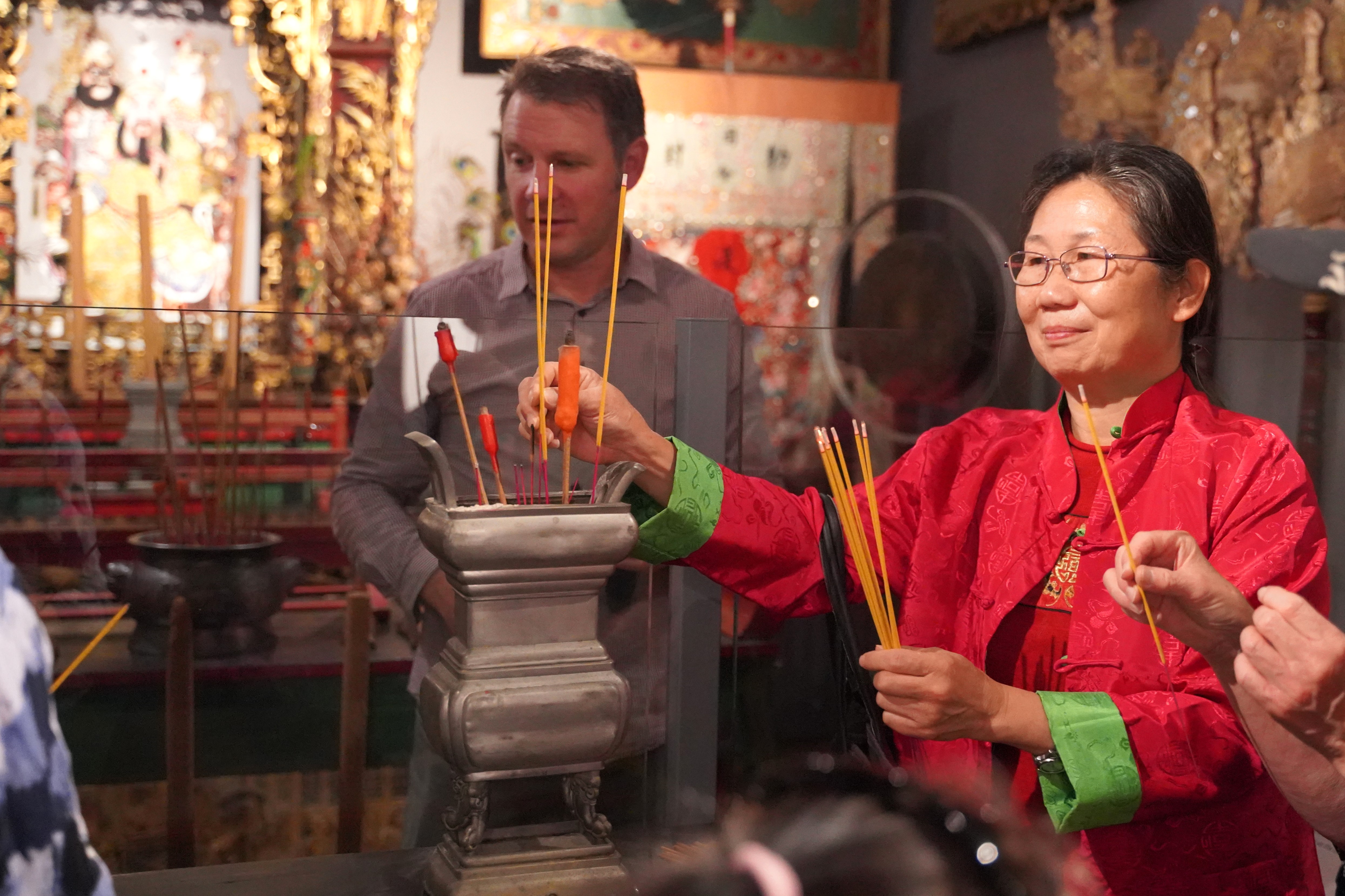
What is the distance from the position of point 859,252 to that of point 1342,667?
2964mm

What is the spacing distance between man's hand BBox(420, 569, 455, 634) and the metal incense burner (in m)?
0.02

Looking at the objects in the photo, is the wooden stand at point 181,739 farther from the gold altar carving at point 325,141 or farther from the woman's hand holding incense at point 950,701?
the gold altar carving at point 325,141

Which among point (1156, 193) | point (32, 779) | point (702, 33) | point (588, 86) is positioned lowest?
point (32, 779)

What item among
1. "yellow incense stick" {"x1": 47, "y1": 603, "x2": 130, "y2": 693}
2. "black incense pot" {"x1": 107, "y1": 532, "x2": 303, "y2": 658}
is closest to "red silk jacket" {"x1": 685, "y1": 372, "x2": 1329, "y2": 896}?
"black incense pot" {"x1": 107, "y1": 532, "x2": 303, "y2": 658}

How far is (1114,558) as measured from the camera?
3.84ft

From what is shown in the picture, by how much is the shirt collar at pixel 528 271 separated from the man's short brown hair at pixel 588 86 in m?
0.17

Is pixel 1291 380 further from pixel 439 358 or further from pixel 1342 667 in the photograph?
pixel 439 358

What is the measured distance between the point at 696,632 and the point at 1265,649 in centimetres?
61

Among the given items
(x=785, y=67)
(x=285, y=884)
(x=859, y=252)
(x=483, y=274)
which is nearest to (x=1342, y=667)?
(x=285, y=884)

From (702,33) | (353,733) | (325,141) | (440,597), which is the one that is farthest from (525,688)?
(702,33)

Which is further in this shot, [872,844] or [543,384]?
[543,384]

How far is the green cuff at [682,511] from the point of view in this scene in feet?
4.20

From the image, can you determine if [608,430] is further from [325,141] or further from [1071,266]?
[325,141]

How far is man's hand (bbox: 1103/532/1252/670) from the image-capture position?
935 millimetres
